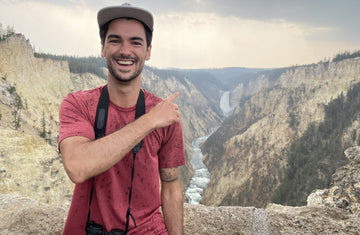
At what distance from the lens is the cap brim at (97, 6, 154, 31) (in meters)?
2.32

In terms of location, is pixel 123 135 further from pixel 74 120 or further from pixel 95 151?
pixel 74 120

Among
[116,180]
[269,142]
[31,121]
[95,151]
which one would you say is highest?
[269,142]

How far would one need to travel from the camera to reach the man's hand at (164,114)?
2254 millimetres

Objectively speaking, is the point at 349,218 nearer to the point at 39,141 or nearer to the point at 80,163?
the point at 80,163

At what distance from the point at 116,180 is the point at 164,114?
71cm

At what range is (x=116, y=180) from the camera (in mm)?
2293

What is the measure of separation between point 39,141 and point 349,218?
2274 cm

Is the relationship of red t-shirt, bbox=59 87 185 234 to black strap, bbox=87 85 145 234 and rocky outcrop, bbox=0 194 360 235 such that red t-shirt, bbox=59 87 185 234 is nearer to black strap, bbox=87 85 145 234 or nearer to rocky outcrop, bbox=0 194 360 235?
black strap, bbox=87 85 145 234

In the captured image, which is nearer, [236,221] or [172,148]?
[172,148]

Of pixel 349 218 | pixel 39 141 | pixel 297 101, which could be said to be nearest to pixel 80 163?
pixel 349 218

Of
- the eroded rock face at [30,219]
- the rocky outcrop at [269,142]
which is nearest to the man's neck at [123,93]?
the eroded rock face at [30,219]

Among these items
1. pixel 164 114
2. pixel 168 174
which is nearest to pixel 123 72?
pixel 164 114

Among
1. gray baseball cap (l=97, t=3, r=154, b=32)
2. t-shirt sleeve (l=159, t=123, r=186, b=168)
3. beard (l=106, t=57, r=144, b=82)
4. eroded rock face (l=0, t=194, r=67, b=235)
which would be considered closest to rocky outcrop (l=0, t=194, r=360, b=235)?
eroded rock face (l=0, t=194, r=67, b=235)

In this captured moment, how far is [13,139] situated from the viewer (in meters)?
19.3
